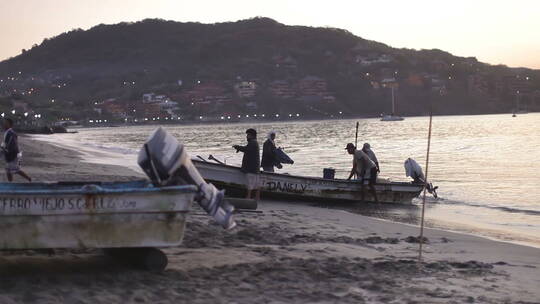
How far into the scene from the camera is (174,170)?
289 inches

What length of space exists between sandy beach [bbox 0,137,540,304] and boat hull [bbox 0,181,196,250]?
0.42 metres

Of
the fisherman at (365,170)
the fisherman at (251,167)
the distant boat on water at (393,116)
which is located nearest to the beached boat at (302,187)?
the fisherman at (365,170)

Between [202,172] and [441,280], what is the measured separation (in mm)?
8612

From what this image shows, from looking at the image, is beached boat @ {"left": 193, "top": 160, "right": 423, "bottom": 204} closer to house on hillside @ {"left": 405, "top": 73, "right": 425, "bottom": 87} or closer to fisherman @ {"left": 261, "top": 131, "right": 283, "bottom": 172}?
fisherman @ {"left": 261, "top": 131, "right": 283, "bottom": 172}

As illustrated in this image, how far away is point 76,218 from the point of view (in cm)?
700

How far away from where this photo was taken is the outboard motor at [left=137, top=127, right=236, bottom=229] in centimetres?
A: 731

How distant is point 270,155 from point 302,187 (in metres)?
1.41

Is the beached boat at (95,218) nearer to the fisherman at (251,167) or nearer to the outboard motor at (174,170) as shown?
the outboard motor at (174,170)

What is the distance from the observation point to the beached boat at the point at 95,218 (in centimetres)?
686

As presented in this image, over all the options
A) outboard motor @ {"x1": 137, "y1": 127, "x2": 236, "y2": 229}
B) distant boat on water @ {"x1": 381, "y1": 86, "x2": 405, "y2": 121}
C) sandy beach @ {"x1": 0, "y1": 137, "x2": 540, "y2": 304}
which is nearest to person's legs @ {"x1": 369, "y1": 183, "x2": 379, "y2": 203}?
sandy beach @ {"x1": 0, "y1": 137, "x2": 540, "y2": 304}

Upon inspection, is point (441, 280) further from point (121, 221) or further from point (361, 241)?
point (121, 221)

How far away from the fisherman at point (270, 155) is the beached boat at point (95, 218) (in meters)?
8.41

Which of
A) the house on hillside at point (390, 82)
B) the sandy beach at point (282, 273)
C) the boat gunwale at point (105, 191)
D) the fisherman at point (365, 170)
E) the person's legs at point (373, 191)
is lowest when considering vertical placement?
the person's legs at point (373, 191)

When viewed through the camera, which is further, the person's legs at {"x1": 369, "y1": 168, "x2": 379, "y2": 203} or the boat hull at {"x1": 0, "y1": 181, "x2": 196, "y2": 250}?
the person's legs at {"x1": 369, "y1": 168, "x2": 379, "y2": 203}
